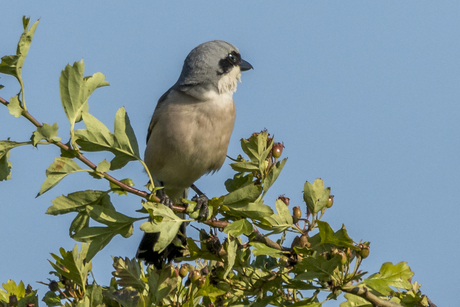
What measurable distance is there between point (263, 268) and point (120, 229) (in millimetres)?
812

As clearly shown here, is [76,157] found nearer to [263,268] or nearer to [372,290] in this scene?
[263,268]

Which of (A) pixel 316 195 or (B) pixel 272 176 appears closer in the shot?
(B) pixel 272 176

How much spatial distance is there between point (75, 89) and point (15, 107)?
309 mm

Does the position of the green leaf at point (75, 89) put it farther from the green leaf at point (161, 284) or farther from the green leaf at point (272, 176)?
the green leaf at point (272, 176)

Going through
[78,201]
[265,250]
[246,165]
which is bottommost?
[265,250]

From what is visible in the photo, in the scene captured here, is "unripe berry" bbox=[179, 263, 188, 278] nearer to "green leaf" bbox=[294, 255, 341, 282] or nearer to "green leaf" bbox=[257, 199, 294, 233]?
"green leaf" bbox=[257, 199, 294, 233]

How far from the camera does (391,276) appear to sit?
2604 mm

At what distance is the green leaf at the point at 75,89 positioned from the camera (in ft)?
8.07

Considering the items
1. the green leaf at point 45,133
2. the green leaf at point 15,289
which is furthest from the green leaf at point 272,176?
the green leaf at point 15,289

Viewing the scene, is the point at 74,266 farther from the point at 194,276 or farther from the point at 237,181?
the point at 237,181

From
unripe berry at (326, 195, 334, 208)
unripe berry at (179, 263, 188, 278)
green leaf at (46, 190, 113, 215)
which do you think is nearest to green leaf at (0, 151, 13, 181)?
green leaf at (46, 190, 113, 215)

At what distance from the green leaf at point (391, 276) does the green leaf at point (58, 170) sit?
1.55 meters

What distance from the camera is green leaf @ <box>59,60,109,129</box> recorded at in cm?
246

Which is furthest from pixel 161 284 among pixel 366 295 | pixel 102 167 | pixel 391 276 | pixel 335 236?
pixel 391 276
